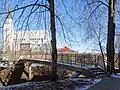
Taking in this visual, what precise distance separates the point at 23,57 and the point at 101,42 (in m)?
17.3

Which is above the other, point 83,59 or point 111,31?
point 111,31

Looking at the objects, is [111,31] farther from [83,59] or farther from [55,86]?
[83,59]

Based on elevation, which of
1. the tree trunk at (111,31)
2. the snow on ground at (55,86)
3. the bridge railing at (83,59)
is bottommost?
the snow on ground at (55,86)

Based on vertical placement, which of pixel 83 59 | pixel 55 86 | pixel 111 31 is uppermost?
pixel 111 31

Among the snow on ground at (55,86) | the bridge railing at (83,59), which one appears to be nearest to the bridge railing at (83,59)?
the bridge railing at (83,59)

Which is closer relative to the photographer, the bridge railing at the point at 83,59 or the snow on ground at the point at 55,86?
the snow on ground at the point at 55,86

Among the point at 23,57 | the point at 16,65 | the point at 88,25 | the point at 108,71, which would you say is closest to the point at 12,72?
the point at 16,65

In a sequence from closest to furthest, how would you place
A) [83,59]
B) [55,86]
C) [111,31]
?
1. [55,86]
2. [111,31]
3. [83,59]

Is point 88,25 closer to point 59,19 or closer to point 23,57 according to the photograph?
point 59,19

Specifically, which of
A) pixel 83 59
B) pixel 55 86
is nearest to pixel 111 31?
pixel 55 86

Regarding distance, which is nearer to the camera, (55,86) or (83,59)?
(55,86)

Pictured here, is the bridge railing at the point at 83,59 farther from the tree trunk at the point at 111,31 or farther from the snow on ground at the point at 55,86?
the snow on ground at the point at 55,86

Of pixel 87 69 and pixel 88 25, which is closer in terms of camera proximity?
Result: pixel 87 69

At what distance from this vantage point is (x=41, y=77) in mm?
40594
